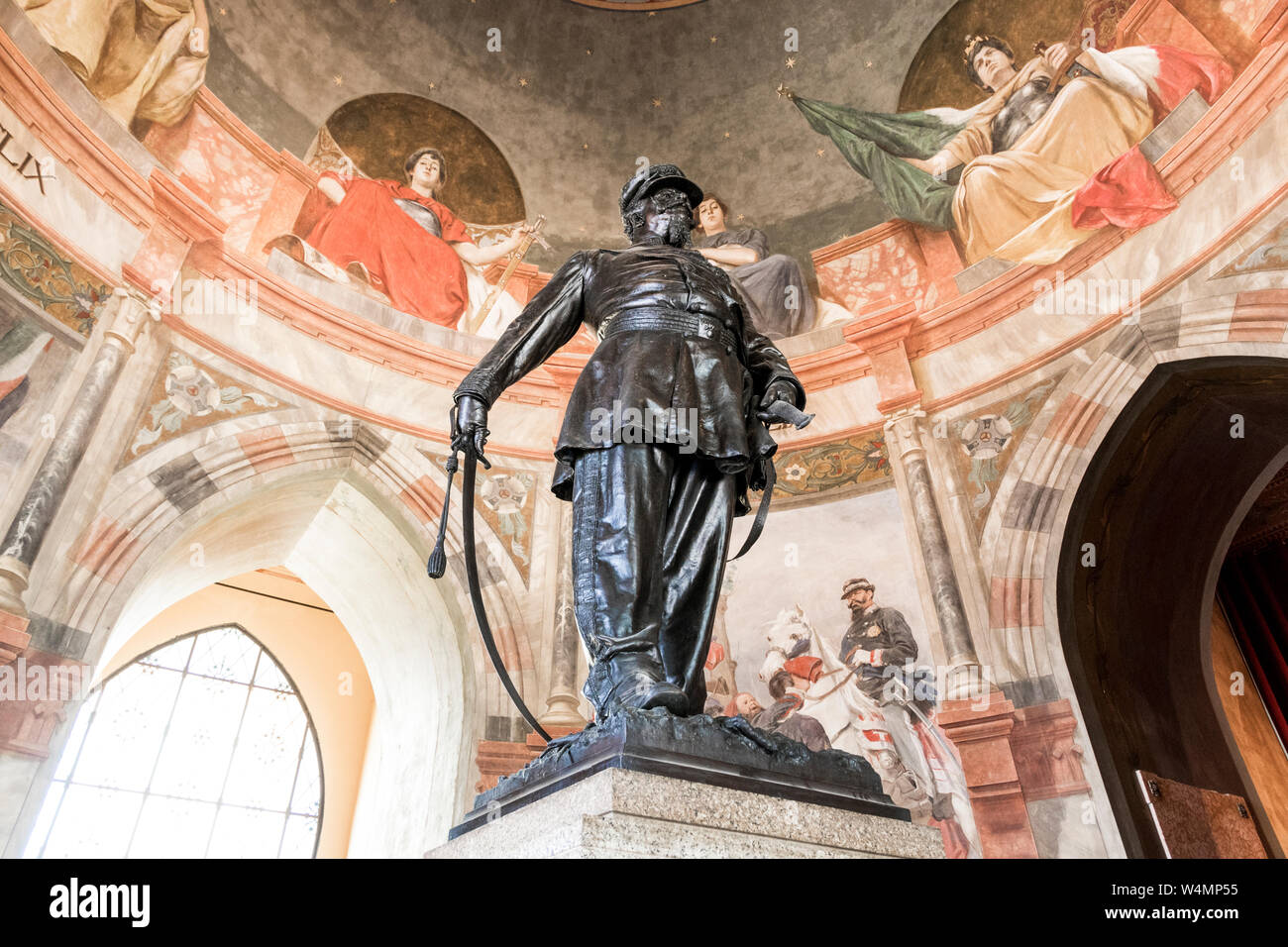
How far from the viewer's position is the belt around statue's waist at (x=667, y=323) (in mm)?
2820

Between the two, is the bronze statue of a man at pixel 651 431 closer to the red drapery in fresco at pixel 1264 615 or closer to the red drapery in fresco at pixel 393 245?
the red drapery in fresco at pixel 393 245

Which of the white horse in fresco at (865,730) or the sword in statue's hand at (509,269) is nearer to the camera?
the white horse in fresco at (865,730)

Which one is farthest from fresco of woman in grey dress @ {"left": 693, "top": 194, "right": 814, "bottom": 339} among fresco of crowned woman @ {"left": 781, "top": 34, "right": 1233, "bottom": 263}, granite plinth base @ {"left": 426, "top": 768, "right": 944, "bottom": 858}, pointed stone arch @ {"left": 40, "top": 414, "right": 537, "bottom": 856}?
granite plinth base @ {"left": 426, "top": 768, "right": 944, "bottom": 858}

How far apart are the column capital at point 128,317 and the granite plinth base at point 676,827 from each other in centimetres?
557

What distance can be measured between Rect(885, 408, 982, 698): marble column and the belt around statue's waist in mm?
4577

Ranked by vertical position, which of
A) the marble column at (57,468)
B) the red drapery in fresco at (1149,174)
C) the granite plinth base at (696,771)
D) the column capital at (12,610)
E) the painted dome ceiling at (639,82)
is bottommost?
the granite plinth base at (696,771)

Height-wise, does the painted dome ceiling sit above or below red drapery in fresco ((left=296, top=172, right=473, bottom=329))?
above

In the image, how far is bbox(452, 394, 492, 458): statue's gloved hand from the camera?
8.52 ft

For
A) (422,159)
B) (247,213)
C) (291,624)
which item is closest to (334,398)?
(247,213)

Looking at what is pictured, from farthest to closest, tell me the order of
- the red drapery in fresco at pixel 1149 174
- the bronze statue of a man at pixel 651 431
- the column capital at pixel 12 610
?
the red drapery in fresco at pixel 1149 174
the column capital at pixel 12 610
the bronze statue of a man at pixel 651 431

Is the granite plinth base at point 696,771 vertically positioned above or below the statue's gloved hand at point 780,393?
below

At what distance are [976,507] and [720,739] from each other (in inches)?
226

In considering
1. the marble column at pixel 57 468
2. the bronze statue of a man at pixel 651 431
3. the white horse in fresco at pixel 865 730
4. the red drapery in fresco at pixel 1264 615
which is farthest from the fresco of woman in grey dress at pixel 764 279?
the bronze statue of a man at pixel 651 431

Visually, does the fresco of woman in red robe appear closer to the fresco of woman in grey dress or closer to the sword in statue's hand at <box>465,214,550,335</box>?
the sword in statue's hand at <box>465,214,550,335</box>
